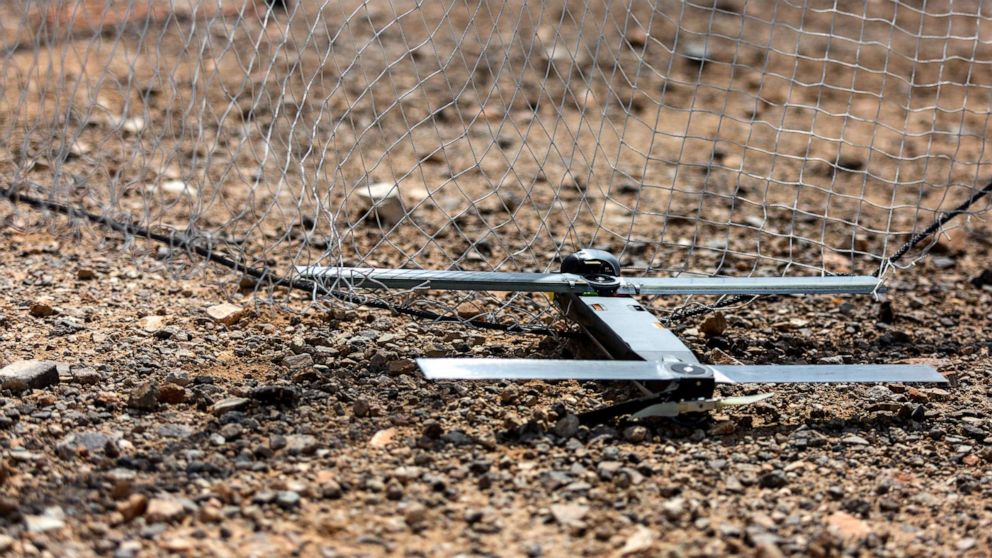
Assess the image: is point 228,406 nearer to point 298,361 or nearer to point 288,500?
point 298,361

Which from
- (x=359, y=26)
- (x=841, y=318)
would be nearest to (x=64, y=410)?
(x=841, y=318)

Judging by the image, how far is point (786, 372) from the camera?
3186 millimetres

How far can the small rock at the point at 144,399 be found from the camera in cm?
307

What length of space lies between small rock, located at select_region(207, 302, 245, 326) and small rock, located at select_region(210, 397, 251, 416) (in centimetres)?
68

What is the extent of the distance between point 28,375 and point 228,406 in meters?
0.56

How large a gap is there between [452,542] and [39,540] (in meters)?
0.87

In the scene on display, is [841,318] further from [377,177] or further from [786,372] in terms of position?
[377,177]

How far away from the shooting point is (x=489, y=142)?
6051mm

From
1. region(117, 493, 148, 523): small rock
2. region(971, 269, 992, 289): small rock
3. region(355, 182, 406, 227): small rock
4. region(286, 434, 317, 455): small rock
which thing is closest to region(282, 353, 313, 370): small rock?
region(286, 434, 317, 455): small rock

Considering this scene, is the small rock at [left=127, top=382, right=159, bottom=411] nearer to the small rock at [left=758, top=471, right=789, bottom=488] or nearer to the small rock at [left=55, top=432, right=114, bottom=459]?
the small rock at [left=55, top=432, right=114, bottom=459]

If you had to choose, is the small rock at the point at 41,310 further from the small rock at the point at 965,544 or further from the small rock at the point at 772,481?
the small rock at the point at 965,544

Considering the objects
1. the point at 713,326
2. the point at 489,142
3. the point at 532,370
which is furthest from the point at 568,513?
the point at 489,142

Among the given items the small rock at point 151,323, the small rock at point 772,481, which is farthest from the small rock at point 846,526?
the small rock at point 151,323

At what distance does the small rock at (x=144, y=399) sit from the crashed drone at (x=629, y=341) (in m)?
0.61
